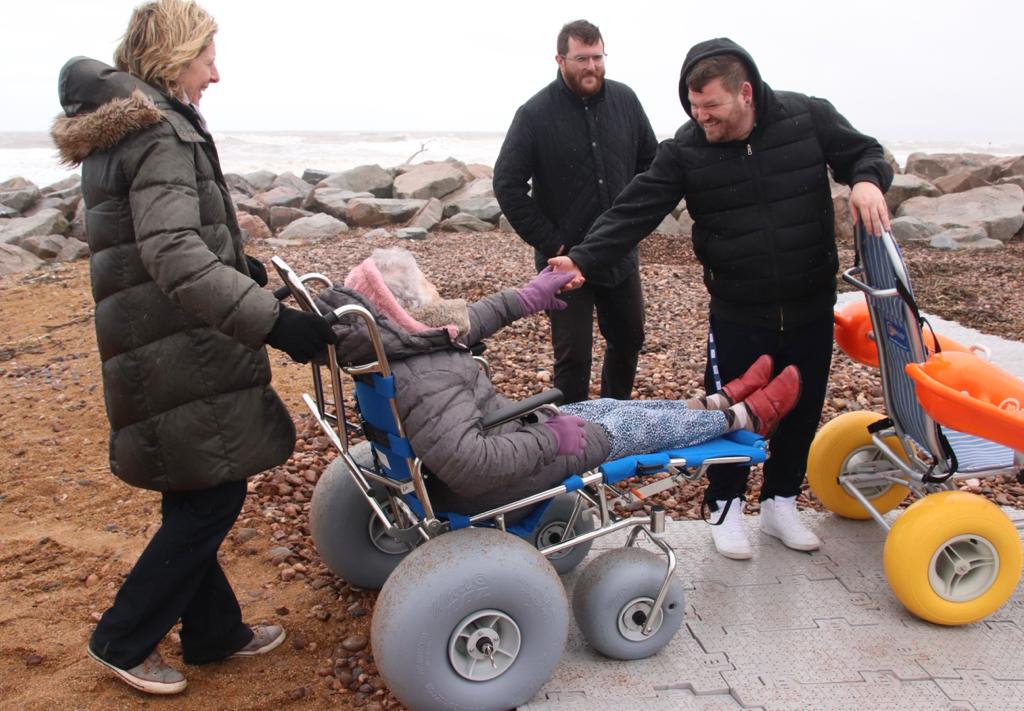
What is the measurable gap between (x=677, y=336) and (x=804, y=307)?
3473 mm

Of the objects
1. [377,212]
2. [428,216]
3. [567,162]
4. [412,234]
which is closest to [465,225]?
[428,216]

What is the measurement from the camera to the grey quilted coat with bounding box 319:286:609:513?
2750 mm

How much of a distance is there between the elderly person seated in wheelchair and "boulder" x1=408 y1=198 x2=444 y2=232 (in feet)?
33.0

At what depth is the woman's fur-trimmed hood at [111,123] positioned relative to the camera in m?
2.53

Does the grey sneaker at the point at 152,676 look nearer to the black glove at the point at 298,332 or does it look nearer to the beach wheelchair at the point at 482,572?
the beach wheelchair at the point at 482,572

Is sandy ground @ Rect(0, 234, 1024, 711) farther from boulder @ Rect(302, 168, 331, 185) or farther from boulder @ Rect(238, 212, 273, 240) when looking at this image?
boulder @ Rect(302, 168, 331, 185)

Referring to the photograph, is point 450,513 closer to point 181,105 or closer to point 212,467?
point 212,467

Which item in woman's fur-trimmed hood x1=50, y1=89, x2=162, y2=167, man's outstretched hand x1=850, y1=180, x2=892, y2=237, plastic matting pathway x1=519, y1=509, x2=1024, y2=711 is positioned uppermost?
woman's fur-trimmed hood x1=50, y1=89, x2=162, y2=167

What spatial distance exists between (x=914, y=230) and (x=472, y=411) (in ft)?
33.4

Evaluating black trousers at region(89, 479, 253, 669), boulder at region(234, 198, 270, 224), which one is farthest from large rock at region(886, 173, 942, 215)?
black trousers at region(89, 479, 253, 669)

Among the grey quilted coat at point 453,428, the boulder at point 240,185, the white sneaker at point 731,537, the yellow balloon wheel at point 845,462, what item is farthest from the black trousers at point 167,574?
the boulder at point 240,185

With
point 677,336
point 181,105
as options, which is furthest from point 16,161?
point 181,105

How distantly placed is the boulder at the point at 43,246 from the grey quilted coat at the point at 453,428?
981cm

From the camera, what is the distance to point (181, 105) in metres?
2.69
